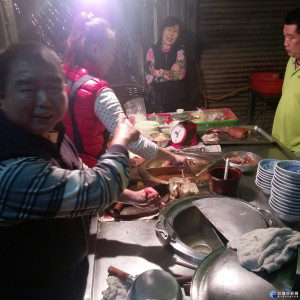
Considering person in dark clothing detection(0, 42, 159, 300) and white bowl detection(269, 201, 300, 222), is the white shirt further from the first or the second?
white bowl detection(269, 201, 300, 222)

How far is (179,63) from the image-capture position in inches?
228

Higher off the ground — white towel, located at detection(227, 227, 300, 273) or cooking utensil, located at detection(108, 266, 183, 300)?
white towel, located at detection(227, 227, 300, 273)

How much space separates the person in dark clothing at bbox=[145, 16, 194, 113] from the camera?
5719mm

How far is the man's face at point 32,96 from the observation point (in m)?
1.20

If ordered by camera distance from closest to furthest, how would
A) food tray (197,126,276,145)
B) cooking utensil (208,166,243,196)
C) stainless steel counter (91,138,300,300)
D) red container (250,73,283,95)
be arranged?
stainless steel counter (91,138,300,300)
cooking utensil (208,166,243,196)
food tray (197,126,276,145)
red container (250,73,283,95)

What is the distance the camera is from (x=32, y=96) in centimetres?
121

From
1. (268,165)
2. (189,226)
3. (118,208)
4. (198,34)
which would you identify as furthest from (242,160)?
(198,34)

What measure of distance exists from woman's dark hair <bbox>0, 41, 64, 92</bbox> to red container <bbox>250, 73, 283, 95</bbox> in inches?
222

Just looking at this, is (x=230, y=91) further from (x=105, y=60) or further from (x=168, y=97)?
(x=105, y=60)

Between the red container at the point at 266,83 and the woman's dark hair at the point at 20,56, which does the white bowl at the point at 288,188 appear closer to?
the woman's dark hair at the point at 20,56

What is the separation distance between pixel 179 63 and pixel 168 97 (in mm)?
701

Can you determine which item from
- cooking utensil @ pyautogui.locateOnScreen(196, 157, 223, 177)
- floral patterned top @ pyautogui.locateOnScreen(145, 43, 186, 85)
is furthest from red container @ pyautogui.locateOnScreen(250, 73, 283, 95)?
→ cooking utensil @ pyautogui.locateOnScreen(196, 157, 223, 177)

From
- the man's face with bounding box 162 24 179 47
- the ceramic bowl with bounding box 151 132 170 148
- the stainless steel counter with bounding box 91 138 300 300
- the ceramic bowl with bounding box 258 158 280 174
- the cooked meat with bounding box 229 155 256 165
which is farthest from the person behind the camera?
the man's face with bounding box 162 24 179 47

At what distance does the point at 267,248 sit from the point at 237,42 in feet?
21.0
